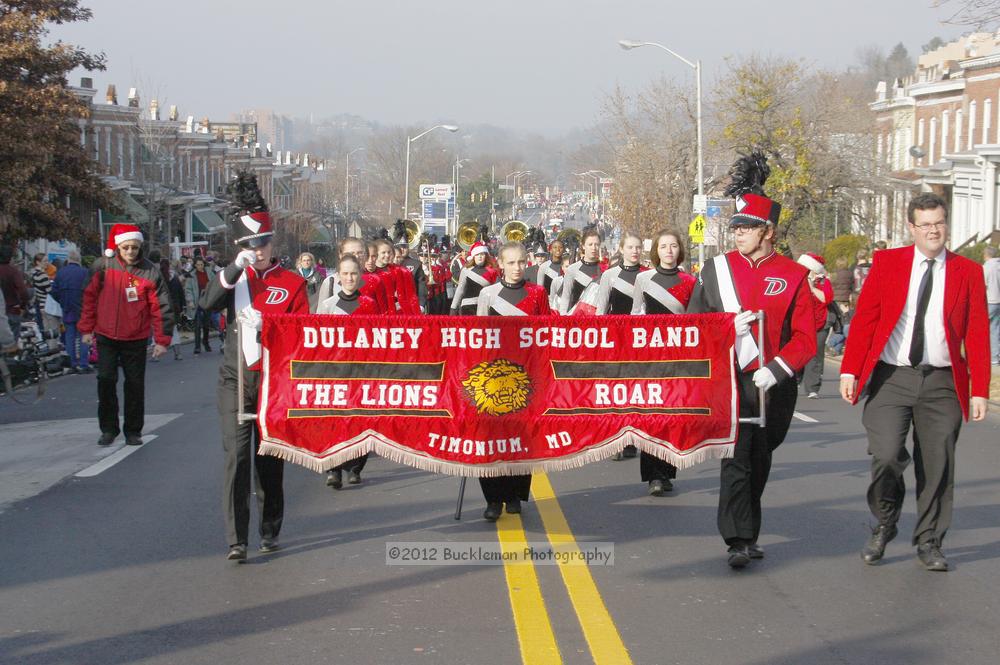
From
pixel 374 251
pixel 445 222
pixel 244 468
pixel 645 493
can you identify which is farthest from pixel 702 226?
pixel 445 222

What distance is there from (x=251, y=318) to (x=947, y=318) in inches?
151

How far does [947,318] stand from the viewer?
23.6ft

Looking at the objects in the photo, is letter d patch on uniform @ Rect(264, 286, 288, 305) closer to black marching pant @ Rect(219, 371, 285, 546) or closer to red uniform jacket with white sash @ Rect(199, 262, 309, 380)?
red uniform jacket with white sash @ Rect(199, 262, 309, 380)

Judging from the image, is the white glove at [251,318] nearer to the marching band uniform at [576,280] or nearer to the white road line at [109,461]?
the white road line at [109,461]

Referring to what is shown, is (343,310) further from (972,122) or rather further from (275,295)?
(972,122)

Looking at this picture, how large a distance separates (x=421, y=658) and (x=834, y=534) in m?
3.62

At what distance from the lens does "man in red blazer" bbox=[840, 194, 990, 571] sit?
7.21 m

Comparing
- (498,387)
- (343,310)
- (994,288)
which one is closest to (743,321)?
(498,387)

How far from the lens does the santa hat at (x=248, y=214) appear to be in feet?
26.0

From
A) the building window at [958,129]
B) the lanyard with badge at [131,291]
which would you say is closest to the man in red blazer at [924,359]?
the lanyard with badge at [131,291]

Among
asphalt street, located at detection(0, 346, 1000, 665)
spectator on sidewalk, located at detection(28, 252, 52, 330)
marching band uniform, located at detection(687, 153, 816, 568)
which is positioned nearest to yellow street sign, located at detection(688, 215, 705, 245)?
spectator on sidewalk, located at detection(28, 252, 52, 330)

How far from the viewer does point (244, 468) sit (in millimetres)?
7562

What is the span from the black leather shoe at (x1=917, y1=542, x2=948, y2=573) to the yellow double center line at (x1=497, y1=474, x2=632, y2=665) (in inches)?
73.0

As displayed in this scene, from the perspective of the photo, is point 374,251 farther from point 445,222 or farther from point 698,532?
point 445,222
